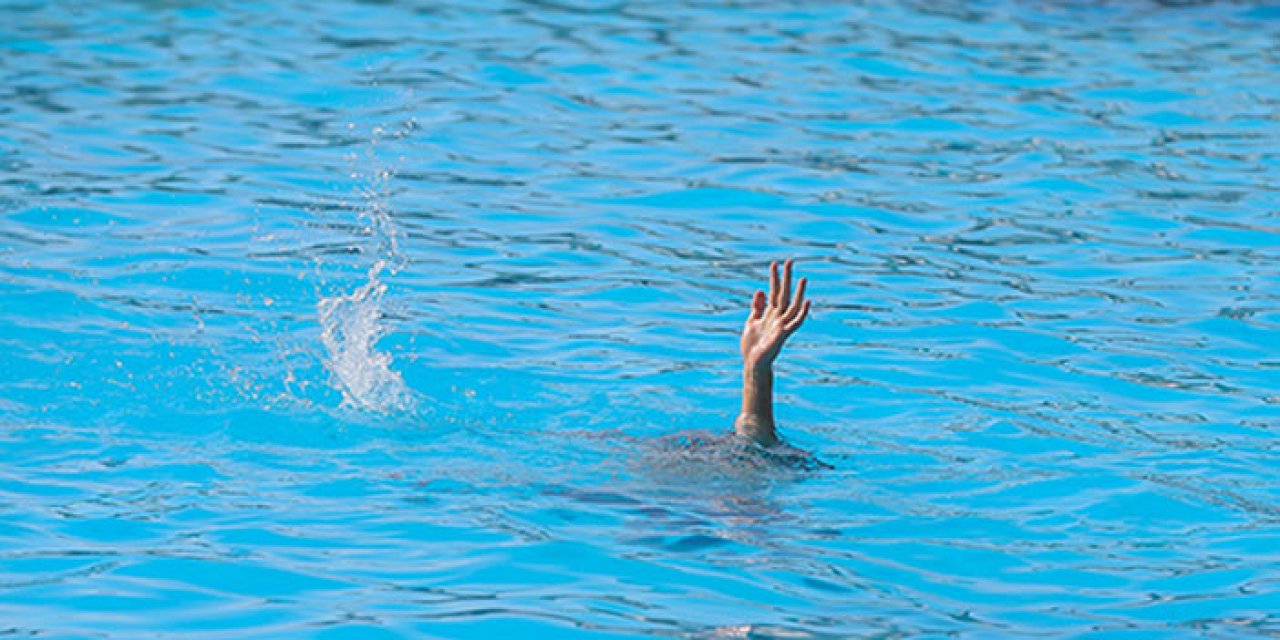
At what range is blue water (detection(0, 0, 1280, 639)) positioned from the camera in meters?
5.79

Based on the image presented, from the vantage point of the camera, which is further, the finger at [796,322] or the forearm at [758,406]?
the forearm at [758,406]

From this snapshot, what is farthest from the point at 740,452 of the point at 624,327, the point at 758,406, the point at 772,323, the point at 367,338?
the point at 367,338

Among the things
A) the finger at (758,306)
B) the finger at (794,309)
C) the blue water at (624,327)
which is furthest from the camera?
the finger at (758,306)

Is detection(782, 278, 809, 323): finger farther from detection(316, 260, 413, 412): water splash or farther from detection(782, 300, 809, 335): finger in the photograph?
detection(316, 260, 413, 412): water splash

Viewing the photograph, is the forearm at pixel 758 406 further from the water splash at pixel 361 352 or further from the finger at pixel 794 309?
the water splash at pixel 361 352

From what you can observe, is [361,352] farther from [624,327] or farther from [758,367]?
[758,367]

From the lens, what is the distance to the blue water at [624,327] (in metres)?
5.79

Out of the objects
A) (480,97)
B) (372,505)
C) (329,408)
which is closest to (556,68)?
(480,97)

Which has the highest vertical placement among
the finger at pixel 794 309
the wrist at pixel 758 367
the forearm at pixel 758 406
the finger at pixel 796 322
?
the finger at pixel 794 309

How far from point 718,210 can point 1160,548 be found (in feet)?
16.3

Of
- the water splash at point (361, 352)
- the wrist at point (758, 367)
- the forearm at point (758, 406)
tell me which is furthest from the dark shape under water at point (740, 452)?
the water splash at point (361, 352)

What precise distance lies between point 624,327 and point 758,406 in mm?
2083

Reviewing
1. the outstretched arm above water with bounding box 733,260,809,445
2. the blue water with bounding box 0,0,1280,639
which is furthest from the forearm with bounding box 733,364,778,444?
the blue water with bounding box 0,0,1280,639

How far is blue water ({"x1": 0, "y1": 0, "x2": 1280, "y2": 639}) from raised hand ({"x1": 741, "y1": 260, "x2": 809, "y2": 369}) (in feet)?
1.37
